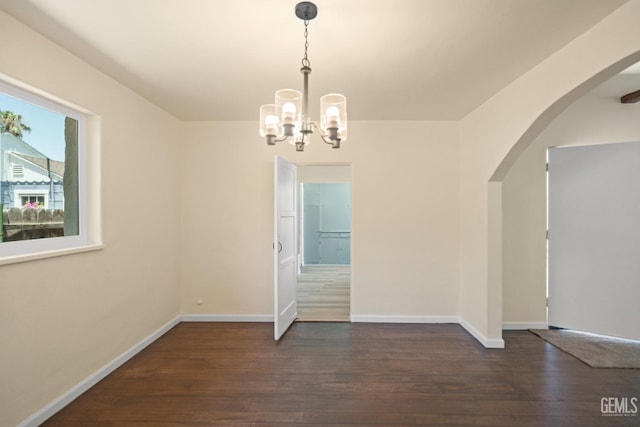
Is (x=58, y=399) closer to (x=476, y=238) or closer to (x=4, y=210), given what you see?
(x=4, y=210)

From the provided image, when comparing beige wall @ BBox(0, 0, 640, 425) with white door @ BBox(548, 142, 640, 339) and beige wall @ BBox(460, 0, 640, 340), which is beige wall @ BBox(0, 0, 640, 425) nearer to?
beige wall @ BBox(460, 0, 640, 340)

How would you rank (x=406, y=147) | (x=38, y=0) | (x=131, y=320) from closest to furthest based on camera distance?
(x=38, y=0), (x=131, y=320), (x=406, y=147)

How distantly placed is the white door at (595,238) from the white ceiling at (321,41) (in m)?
1.49

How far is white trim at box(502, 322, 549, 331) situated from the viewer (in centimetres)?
338

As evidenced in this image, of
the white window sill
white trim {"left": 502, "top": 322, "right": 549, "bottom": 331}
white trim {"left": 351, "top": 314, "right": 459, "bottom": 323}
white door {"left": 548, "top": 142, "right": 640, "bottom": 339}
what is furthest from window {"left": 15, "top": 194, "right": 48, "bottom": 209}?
white door {"left": 548, "top": 142, "right": 640, "bottom": 339}

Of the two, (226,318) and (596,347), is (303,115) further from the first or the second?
(596,347)

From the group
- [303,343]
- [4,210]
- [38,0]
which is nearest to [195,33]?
[38,0]

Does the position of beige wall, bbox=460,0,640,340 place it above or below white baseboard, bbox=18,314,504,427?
above

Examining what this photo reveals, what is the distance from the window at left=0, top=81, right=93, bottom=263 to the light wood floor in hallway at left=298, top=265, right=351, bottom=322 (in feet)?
8.70

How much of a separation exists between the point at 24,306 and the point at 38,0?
1.81 m

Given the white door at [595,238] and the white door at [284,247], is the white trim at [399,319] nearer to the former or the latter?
the white door at [284,247]

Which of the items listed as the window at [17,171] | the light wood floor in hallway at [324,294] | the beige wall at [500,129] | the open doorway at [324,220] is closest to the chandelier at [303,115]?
the beige wall at [500,129]

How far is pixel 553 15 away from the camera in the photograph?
5.53ft

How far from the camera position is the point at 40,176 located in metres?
2.07
